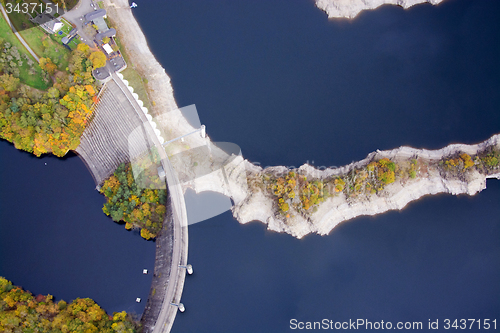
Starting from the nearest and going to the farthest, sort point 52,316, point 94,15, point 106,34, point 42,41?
point 52,316 → point 94,15 → point 106,34 → point 42,41

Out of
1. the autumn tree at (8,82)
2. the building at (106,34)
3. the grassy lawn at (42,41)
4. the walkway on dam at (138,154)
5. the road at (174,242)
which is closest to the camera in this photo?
the road at (174,242)

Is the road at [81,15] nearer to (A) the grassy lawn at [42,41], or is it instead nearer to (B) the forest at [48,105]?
(A) the grassy lawn at [42,41]

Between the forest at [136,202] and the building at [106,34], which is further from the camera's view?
the building at [106,34]

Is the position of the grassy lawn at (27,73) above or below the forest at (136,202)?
above

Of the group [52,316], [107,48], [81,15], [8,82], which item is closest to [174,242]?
[52,316]

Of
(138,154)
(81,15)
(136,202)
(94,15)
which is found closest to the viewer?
Answer: (136,202)

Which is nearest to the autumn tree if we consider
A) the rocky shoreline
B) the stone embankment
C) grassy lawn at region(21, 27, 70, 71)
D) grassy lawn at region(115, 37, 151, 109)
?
grassy lawn at region(21, 27, 70, 71)

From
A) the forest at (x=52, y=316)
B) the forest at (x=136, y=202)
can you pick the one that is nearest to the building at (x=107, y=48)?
the forest at (x=136, y=202)

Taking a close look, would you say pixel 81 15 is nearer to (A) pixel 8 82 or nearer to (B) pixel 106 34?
(B) pixel 106 34
